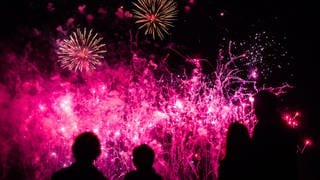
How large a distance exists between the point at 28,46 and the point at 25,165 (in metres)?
3.39

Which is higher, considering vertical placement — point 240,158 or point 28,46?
point 28,46

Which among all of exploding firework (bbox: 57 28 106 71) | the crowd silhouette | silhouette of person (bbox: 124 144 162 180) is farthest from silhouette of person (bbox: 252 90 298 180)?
exploding firework (bbox: 57 28 106 71)

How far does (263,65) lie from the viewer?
48.6 ft

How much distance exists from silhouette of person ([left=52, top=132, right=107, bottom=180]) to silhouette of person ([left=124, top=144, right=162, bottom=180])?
33cm

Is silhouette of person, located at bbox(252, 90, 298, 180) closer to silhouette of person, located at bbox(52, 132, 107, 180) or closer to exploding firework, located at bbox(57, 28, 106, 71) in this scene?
silhouette of person, located at bbox(52, 132, 107, 180)

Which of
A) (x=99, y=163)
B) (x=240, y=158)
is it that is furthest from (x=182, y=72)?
(x=240, y=158)

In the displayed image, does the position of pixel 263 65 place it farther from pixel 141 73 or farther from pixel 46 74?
pixel 46 74

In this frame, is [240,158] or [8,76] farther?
[8,76]

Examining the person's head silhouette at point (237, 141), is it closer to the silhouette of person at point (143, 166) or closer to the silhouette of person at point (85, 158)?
the silhouette of person at point (143, 166)

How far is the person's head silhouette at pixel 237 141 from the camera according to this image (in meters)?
5.07

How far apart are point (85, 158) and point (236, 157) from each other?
1.50 metres

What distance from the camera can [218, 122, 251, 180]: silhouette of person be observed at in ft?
16.5

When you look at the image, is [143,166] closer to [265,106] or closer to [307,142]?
[265,106]

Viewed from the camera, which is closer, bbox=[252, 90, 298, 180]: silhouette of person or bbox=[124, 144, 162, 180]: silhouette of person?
bbox=[124, 144, 162, 180]: silhouette of person
